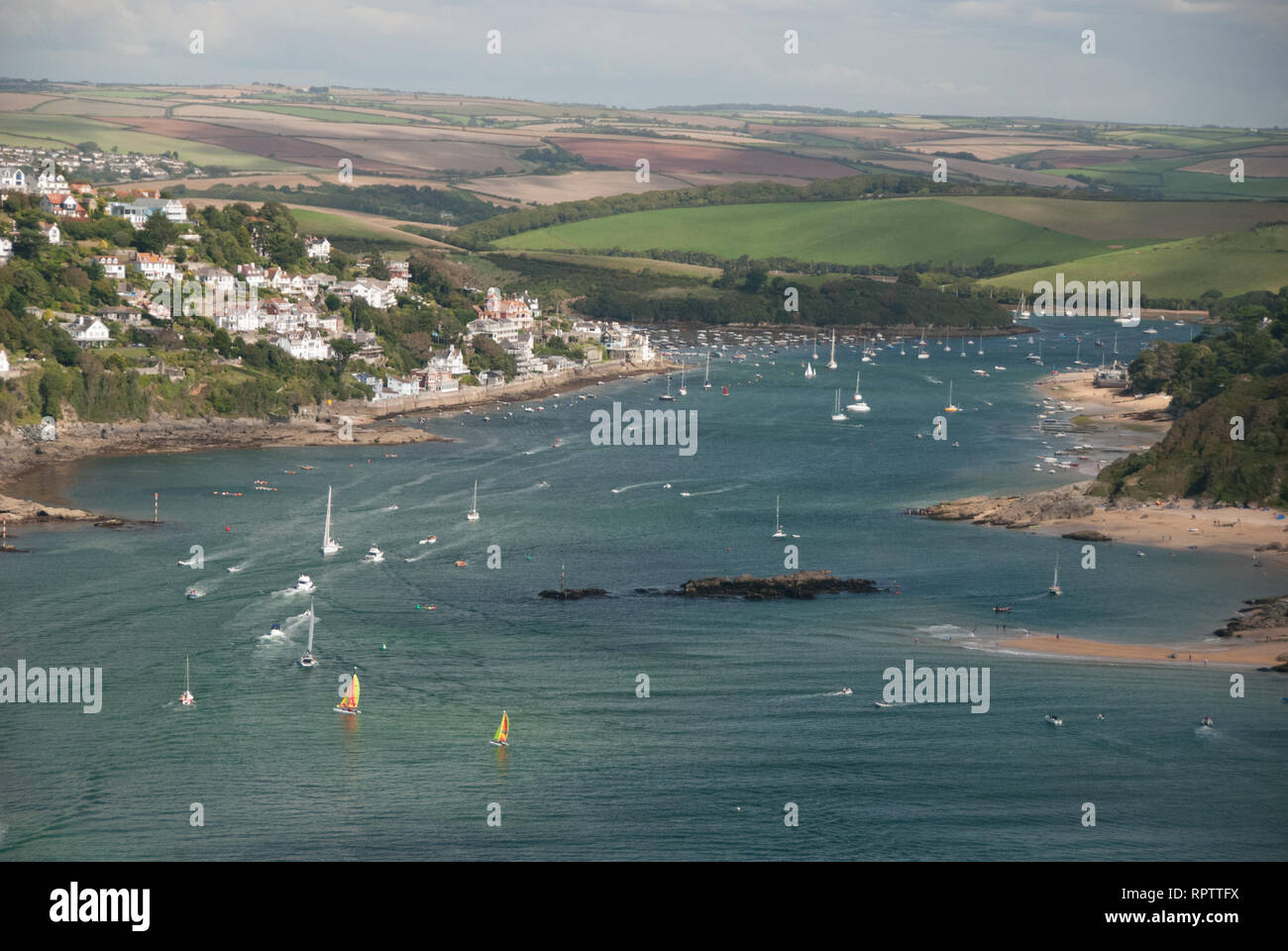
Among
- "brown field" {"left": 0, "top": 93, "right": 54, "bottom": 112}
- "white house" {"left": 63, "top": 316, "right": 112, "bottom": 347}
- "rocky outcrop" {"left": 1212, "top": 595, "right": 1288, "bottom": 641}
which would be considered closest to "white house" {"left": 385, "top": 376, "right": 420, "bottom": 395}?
"white house" {"left": 63, "top": 316, "right": 112, "bottom": 347}

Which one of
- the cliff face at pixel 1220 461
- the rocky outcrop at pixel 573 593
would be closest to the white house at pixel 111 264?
the rocky outcrop at pixel 573 593

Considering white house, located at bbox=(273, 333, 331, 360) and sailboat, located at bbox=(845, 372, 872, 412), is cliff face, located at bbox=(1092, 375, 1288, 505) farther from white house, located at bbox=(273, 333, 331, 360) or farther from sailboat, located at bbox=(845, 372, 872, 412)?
white house, located at bbox=(273, 333, 331, 360)

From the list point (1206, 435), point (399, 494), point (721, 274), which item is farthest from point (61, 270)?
point (721, 274)

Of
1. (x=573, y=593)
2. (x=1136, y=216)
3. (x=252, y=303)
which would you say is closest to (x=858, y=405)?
(x=252, y=303)

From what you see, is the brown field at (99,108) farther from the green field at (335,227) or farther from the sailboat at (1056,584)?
the sailboat at (1056,584)

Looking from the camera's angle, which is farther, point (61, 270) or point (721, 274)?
point (721, 274)

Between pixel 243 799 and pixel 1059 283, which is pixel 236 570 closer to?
pixel 243 799
